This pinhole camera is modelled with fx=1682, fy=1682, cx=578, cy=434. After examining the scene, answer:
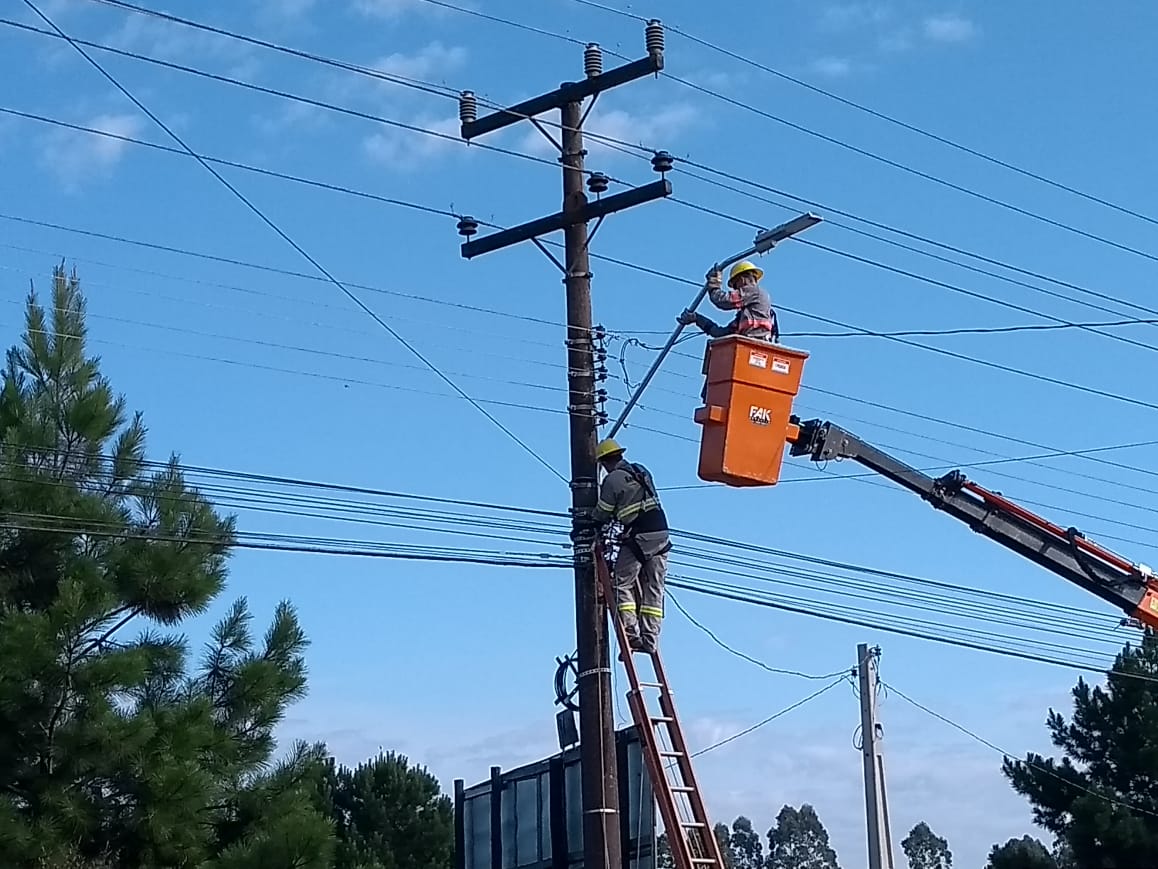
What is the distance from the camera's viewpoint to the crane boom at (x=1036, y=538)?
1511 centimetres

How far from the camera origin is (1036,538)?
51.3 feet

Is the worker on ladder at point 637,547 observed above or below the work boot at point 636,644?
above

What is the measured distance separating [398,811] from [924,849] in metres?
77.1

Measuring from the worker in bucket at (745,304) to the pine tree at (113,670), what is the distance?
5.68 metres

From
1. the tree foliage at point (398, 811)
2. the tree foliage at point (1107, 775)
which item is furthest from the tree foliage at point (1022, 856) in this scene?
the tree foliage at point (398, 811)

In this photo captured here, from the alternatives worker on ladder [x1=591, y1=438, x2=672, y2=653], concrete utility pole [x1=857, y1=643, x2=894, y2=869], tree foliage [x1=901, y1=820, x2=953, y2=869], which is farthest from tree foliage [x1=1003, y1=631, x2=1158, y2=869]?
tree foliage [x1=901, y1=820, x2=953, y2=869]

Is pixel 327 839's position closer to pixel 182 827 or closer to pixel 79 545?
pixel 182 827

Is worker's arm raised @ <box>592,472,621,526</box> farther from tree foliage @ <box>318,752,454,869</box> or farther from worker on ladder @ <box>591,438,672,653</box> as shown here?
tree foliage @ <box>318,752,454,869</box>

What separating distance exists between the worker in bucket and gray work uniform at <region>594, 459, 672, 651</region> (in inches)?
54.4

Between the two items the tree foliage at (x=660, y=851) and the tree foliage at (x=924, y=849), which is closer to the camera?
the tree foliage at (x=660, y=851)

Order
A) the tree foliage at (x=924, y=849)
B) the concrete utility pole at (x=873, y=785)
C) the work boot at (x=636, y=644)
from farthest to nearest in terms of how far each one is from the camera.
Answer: the tree foliage at (x=924, y=849), the concrete utility pole at (x=873, y=785), the work boot at (x=636, y=644)

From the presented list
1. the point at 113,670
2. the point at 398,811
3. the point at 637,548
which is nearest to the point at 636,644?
the point at 637,548

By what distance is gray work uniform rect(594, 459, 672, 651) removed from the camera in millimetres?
13234

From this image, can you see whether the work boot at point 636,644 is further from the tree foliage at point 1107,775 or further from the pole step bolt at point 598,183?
the tree foliage at point 1107,775
